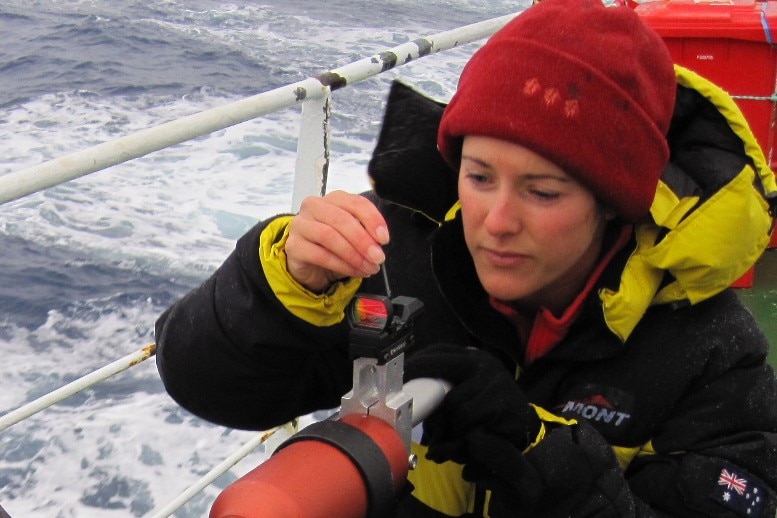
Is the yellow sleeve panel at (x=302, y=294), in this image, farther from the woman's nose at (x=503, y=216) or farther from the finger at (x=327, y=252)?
the woman's nose at (x=503, y=216)

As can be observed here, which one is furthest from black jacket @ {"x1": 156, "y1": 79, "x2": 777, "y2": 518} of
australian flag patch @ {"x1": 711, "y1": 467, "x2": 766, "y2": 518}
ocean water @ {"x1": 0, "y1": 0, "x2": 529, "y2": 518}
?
ocean water @ {"x1": 0, "y1": 0, "x2": 529, "y2": 518}

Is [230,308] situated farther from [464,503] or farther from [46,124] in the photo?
[46,124]

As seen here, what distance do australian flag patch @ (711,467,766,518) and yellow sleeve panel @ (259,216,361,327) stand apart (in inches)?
19.9

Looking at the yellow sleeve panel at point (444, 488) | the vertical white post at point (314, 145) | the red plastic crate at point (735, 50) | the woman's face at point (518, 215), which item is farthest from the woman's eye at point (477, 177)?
the red plastic crate at point (735, 50)

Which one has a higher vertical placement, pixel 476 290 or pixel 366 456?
pixel 366 456

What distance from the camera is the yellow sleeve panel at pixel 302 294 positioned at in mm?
1103

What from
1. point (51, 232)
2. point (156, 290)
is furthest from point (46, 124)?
point (156, 290)

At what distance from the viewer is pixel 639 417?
1282mm

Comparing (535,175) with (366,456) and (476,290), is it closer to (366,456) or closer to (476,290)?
(476,290)

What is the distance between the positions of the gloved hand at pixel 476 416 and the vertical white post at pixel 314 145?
111cm

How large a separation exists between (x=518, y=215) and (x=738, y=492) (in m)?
0.43

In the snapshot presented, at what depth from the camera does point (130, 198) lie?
6766mm

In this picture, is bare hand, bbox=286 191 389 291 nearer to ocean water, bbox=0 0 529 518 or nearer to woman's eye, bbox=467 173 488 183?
woman's eye, bbox=467 173 488 183

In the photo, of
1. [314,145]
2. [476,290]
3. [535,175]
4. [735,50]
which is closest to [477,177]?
[535,175]
